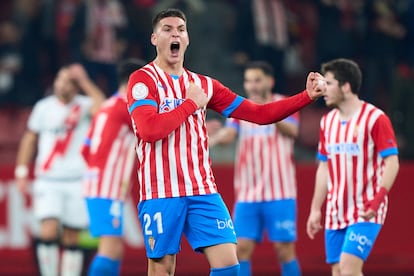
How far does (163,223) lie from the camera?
24.2ft

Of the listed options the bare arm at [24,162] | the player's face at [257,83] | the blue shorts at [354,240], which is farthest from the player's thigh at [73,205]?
the blue shorts at [354,240]

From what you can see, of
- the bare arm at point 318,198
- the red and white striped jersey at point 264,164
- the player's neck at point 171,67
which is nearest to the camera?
the player's neck at point 171,67

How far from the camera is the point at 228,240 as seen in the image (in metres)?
7.34

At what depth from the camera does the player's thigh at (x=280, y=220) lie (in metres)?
10.6

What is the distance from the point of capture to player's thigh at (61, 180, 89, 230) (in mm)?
11883

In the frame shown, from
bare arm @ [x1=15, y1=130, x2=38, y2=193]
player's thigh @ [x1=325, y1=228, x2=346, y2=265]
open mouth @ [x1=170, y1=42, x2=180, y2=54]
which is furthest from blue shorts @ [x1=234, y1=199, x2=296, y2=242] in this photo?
open mouth @ [x1=170, y1=42, x2=180, y2=54]

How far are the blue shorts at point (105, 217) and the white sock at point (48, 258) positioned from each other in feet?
5.96

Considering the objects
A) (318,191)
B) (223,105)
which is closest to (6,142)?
(318,191)

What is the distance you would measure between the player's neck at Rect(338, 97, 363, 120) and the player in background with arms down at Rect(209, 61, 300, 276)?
1.71m

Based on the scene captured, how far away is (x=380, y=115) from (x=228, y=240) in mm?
1967

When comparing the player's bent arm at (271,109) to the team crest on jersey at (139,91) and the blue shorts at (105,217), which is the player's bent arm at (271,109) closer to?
the team crest on jersey at (139,91)

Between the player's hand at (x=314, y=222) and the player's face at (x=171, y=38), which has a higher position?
the player's face at (x=171, y=38)

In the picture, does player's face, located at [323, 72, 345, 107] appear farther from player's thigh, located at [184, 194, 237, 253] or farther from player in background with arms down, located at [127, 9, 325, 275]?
player's thigh, located at [184, 194, 237, 253]

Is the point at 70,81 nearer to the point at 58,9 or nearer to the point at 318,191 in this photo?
the point at 58,9
